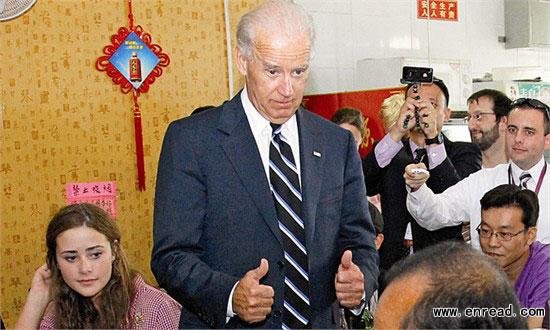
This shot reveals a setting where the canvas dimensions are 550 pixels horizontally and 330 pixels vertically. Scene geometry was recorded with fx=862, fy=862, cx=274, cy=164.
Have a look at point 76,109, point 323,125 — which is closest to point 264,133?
point 323,125

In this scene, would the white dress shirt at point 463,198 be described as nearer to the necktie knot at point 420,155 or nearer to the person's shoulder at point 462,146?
the necktie knot at point 420,155

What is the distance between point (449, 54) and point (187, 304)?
4568 mm

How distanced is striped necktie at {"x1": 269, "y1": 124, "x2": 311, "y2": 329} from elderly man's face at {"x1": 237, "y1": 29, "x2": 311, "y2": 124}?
0.43 ft

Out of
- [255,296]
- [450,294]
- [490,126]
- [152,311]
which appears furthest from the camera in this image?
[490,126]

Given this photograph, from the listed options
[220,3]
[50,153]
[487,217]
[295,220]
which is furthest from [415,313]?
[220,3]

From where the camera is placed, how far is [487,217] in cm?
251

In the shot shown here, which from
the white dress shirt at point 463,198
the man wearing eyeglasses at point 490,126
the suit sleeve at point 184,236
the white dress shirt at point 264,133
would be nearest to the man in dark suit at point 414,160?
the white dress shirt at point 463,198

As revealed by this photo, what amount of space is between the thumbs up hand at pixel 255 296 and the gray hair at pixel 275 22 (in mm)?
462

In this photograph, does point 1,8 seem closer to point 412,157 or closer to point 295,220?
point 412,157

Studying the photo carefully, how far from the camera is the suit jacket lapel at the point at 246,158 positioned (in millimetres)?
1723

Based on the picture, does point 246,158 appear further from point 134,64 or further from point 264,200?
point 134,64

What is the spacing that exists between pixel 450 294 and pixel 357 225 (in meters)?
0.86

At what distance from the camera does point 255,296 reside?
61.8 inches

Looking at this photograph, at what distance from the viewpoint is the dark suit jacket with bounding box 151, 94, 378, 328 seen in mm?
1699
